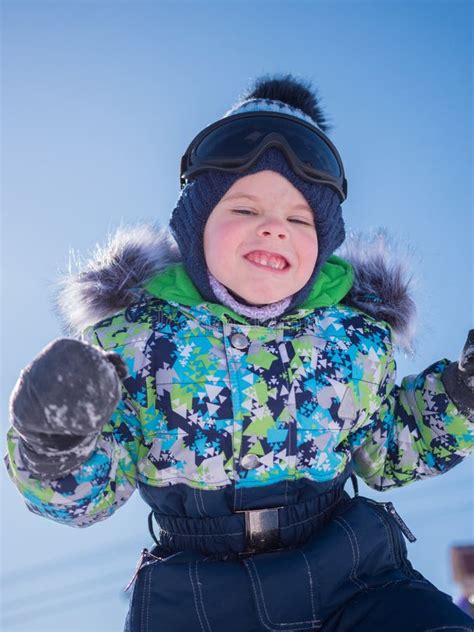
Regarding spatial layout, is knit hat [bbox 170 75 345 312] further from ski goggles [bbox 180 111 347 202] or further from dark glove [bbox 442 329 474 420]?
dark glove [bbox 442 329 474 420]

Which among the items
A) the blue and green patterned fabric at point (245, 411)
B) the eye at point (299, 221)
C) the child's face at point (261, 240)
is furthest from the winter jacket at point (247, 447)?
the eye at point (299, 221)

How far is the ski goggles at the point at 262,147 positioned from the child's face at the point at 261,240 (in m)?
0.08

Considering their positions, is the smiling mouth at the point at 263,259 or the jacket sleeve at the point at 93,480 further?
the smiling mouth at the point at 263,259

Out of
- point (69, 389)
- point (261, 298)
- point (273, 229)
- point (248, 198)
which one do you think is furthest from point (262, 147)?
point (69, 389)

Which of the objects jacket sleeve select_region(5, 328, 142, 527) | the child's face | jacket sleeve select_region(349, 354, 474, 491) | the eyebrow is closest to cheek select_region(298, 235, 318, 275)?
the child's face

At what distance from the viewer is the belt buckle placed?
2080 millimetres

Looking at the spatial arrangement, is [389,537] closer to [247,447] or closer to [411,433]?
[411,433]

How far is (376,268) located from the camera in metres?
2.68

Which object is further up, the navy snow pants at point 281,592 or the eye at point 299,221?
the eye at point 299,221

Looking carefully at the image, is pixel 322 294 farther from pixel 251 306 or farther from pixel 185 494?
pixel 185 494

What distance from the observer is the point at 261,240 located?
7.43ft

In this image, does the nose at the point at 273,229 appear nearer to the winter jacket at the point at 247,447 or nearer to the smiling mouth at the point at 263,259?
the smiling mouth at the point at 263,259

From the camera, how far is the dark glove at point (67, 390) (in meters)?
1.61

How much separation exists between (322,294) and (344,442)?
50 cm
